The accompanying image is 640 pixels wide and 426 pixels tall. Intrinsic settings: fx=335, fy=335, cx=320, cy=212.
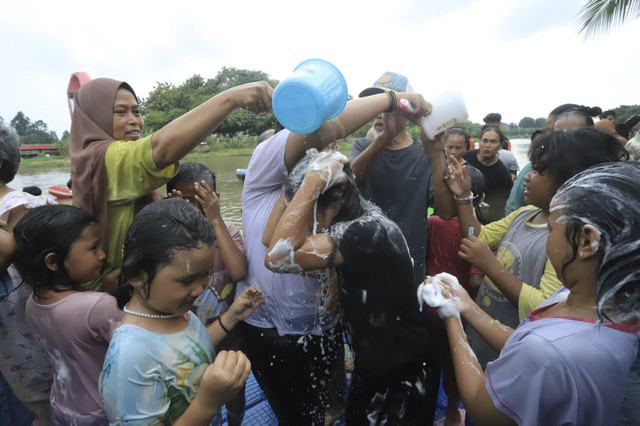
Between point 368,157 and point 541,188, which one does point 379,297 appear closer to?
point 541,188

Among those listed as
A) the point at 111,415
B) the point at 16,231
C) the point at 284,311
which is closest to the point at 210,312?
Result: the point at 284,311

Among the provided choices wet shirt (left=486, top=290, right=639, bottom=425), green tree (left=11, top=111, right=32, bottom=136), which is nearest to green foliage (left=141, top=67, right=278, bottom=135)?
wet shirt (left=486, top=290, right=639, bottom=425)

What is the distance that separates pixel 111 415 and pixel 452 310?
4.37ft

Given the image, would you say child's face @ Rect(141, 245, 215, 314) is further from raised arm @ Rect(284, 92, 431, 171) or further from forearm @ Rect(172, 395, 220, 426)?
raised arm @ Rect(284, 92, 431, 171)

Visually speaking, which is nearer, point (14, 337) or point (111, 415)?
point (111, 415)

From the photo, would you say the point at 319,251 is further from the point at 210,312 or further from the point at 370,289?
the point at 210,312

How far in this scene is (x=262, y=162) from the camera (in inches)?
67.7

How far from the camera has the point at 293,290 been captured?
169 cm

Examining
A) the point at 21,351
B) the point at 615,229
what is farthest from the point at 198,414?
the point at 615,229

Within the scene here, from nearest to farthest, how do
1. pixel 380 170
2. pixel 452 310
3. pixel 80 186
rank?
pixel 452 310, pixel 80 186, pixel 380 170

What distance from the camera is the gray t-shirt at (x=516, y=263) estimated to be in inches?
64.1

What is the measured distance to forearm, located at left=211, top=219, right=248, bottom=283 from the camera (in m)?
1.78

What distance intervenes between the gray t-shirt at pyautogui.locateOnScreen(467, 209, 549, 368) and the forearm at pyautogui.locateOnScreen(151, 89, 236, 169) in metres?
1.59

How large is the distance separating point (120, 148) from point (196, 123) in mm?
399
